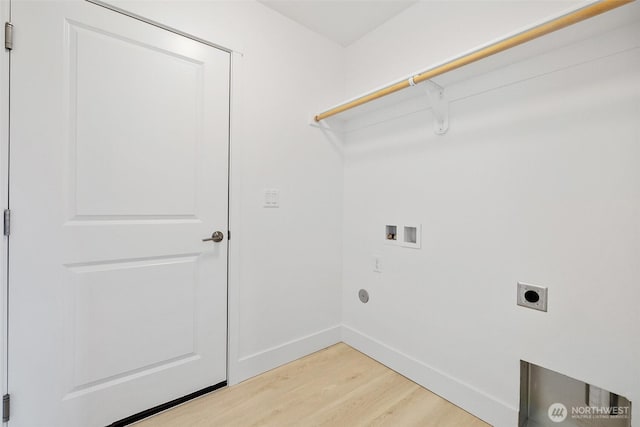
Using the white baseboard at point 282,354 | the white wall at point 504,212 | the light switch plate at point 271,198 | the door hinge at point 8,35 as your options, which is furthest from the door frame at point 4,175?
the white wall at point 504,212

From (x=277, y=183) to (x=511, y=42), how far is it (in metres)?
1.35

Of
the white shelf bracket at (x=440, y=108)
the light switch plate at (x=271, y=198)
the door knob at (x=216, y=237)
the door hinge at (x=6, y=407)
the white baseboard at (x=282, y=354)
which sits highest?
the white shelf bracket at (x=440, y=108)

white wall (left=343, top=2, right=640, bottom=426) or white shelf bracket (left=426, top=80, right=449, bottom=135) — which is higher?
white shelf bracket (left=426, top=80, right=449, bottom=135)

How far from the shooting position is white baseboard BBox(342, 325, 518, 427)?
138 cm

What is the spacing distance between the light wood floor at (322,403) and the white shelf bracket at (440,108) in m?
1.48

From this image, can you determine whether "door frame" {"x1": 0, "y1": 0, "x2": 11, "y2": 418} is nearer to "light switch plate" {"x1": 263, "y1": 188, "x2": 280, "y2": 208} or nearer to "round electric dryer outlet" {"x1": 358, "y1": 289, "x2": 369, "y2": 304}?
"light switch plate" {"x1": 263, "y1": 188, "x2": 280, "y2": 208}

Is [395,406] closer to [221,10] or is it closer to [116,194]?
[116,194]

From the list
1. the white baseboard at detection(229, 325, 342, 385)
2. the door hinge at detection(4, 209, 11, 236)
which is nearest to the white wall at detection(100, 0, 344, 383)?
the white baseboard at detection(229, 325, 342, 385)

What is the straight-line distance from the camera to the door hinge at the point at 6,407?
1142 millimetres

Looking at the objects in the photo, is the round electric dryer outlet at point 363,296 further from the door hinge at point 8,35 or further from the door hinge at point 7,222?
the door hinge at point 8,35

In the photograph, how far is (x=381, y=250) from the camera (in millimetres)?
1974

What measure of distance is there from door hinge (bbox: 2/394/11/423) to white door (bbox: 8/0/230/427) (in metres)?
0.01

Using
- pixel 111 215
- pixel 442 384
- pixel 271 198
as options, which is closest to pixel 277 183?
pixel 271 198

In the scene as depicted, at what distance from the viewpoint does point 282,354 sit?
6.28ft
